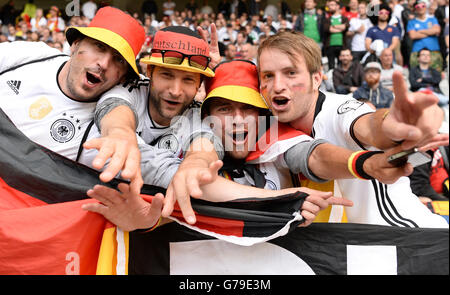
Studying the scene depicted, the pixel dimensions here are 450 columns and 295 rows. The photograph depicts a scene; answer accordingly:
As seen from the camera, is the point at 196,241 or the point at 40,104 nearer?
the point at 196,241

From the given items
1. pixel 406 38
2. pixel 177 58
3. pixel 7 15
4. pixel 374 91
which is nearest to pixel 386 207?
pixel 177 58

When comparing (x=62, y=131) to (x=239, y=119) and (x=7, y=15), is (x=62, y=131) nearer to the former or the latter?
(x=239, y=119)

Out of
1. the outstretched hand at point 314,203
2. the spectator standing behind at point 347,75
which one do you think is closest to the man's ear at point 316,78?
the outstretched hand at point 314,203

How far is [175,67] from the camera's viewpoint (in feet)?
8.16

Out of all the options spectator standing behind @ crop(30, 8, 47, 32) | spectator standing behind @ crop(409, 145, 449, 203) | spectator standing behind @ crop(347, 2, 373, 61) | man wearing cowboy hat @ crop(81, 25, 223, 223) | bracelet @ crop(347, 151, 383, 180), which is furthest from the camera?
spectator standing behind @ crop(30, 8, 47, 32)

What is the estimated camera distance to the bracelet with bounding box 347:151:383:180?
184cm

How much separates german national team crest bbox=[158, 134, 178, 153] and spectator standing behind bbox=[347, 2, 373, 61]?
7.28 metres

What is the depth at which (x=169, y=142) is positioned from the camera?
257cm

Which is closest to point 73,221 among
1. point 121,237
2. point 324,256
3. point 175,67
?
point 121,237

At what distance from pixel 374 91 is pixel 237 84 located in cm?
524

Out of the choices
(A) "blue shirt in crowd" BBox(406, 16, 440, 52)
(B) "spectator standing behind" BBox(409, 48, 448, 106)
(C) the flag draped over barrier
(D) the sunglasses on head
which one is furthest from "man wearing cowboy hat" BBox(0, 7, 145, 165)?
(A) "blue shirt in crowd" BBox(406, 16, 440, 52)

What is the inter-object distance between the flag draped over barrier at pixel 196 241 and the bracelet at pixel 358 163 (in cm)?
26

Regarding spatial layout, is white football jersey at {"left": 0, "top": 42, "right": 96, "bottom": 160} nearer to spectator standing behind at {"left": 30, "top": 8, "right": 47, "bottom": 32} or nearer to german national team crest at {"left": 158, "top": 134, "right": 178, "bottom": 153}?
german national team crest at {"left": 158, "top": 134, "right": 178, "bottom": 153}

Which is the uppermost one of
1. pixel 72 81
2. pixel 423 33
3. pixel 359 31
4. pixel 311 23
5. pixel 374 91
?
pixel 311 23
